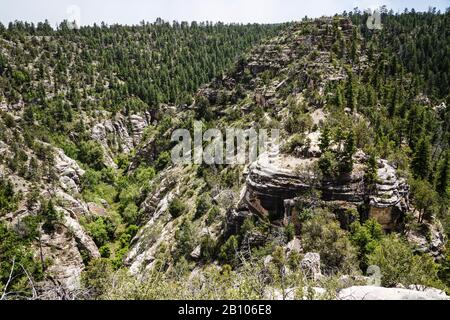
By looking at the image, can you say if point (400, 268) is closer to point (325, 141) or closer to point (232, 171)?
point (325, 141)

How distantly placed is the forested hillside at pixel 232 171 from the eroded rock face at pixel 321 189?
0.19 metres

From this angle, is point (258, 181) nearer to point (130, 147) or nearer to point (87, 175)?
point (87, 175)

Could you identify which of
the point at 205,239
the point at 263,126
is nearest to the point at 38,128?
the point at 263,126

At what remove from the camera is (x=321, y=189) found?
1699 inches

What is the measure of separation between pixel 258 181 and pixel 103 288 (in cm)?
3016

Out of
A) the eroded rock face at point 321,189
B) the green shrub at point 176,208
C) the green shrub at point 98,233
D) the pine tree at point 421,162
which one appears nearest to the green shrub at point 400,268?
the eroded rock face at point 321,189

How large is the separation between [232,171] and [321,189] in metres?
26.7

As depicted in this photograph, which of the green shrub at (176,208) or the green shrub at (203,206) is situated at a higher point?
the green shrub at (203,206)

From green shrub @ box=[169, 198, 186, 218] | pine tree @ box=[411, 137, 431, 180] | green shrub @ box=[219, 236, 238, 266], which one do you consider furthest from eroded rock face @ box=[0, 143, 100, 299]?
pine tree @ box=[411, 137, 431, 180]

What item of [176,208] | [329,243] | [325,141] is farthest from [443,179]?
[176,208]

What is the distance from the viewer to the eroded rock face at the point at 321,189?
137ft

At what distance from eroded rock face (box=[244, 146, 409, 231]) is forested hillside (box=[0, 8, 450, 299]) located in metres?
0.19

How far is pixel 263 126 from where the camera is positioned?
75938 mm

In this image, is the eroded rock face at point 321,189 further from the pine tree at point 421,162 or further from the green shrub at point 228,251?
the pine tree at point 421,162
